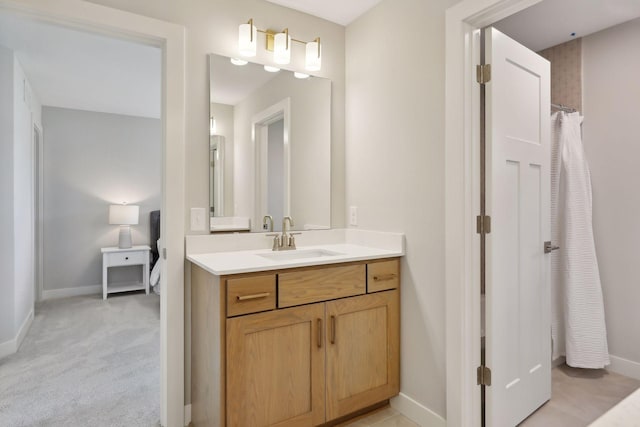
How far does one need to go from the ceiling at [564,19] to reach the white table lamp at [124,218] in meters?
4.62

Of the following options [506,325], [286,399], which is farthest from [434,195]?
[286,399]

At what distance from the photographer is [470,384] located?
175cm

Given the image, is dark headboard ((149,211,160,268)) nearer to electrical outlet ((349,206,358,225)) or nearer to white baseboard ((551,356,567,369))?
electrical outlet ((349,206,358,225))

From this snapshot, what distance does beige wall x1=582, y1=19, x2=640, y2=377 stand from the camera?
2467 millimetres

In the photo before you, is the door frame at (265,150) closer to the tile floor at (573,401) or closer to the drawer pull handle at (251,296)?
the drawer pull handle at (251,296)

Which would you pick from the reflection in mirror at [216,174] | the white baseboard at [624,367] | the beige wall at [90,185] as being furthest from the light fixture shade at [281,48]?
the beige wall at [90,185]

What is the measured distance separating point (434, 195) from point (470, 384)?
0.92m

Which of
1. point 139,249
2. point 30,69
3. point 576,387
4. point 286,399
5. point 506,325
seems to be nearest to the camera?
point 286,399

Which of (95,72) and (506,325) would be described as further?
(95,72)

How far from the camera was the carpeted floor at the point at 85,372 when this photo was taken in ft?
6.82

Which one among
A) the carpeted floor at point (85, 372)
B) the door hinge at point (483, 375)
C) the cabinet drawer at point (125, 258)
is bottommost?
the carpeted floor at point (85, 372)

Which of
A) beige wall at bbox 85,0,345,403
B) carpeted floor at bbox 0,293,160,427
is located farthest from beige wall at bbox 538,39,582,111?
carpeted floor at bbox 0,293,160,427

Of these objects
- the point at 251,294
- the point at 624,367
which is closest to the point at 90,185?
the point at 251,294

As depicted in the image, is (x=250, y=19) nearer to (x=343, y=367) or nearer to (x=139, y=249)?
(x=343, y=367)
